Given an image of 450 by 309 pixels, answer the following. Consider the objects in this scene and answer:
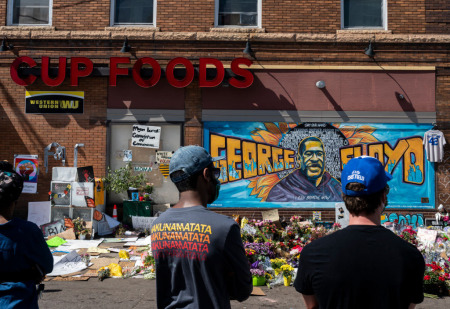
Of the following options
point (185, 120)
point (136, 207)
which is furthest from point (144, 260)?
point (185, 120)

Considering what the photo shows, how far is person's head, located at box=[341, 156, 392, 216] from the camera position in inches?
92.0

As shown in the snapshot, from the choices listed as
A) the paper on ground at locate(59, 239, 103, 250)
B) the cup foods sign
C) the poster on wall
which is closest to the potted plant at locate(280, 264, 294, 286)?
the paper on ground at locate(59, 239, 103, 250)

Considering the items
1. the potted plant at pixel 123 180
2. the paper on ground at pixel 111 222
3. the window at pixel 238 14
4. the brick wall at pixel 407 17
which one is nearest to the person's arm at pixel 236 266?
the paper on ground at pixel 111 222

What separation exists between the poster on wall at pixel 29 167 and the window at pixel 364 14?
10.1 metres

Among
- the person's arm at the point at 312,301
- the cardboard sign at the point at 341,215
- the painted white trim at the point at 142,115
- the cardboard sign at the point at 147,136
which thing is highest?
the painted white trim at the point at 142,115

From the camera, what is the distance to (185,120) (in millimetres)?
13148

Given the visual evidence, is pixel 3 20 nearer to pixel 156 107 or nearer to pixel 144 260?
pixel 156 107

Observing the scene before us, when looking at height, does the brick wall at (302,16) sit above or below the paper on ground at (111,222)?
above

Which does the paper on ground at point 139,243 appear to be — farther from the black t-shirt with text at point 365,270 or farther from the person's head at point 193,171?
the black t-shirt with text at point 365,270

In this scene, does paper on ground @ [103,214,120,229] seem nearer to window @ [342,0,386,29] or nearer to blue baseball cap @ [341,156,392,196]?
window @ [342,0,386,29]

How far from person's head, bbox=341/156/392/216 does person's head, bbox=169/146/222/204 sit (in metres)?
0.80

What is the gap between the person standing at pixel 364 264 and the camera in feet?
7.17

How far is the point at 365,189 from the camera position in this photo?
233 centimetres

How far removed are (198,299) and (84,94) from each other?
1175cm
